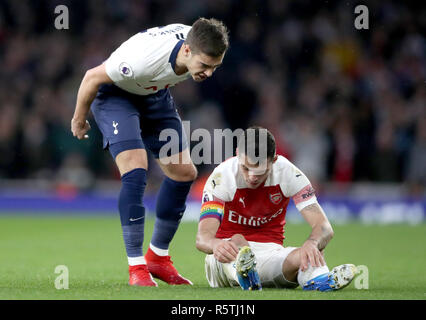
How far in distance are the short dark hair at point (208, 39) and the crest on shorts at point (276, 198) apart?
1025 millimetres

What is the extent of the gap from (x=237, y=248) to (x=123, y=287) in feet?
2.75

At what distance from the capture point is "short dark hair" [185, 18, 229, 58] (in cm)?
549

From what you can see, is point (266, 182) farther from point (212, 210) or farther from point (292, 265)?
point (292, 265)

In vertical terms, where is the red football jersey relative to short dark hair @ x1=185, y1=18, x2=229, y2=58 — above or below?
below

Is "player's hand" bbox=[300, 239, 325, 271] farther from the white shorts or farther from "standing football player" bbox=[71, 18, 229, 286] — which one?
"standing football player" bbox=[71, 18, 229, 286]

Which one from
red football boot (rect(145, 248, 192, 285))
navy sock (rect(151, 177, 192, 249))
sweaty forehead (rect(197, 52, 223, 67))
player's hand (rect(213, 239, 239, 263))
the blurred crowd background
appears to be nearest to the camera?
player's hand (rect(213, 239, 239, 263))

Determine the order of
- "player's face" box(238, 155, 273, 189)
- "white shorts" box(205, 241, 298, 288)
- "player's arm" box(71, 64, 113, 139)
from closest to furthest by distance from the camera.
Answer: "player's face" box(238, 155, 273, 189) < "white shorts" box(205, 241, 298, 288) < "player's arm" box(71, 64, 113, 139)

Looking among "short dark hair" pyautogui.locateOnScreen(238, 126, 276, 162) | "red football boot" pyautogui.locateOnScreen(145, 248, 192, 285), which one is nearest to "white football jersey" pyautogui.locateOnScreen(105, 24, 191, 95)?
"short dark hair" pyautogui.locateOnScreen(238, 126, 276, 162)

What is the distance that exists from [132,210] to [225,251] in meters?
0.83

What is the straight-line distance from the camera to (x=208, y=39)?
216 inches

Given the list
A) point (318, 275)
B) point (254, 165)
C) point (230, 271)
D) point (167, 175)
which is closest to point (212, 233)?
point (230, 271)

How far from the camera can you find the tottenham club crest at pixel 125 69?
5.66 metres

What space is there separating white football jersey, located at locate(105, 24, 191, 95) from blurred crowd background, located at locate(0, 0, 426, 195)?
325 inches
